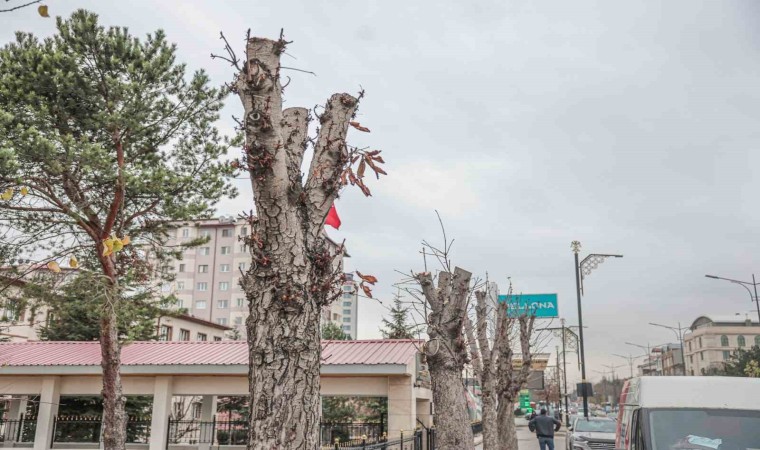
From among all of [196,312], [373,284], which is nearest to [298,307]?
[373,284]

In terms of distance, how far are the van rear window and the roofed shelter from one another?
13.4 metres

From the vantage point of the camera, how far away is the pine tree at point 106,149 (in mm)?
15602

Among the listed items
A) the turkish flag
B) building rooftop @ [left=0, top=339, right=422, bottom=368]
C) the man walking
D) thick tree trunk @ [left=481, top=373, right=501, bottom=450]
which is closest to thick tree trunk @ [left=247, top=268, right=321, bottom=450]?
the turkish flag

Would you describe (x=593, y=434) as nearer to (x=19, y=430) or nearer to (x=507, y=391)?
(x=507, y=391)

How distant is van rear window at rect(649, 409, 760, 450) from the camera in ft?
25.5

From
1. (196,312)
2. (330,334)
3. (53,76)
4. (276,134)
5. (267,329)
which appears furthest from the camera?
(196,312)

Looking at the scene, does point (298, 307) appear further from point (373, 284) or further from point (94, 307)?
point (94, 307)

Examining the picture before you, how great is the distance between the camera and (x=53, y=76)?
16.0 m

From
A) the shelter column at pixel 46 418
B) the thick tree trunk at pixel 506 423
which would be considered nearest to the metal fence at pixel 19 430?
the shelter column at pixel 46 418

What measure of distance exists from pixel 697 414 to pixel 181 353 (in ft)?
67.6

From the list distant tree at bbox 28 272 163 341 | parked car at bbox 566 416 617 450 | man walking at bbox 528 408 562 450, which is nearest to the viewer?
distant tree at bbox 28 272 163 341

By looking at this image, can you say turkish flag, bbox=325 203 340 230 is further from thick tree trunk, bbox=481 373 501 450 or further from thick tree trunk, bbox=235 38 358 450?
thick tree trunk, bbox=481 373 501 450

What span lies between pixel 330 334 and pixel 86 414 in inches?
691

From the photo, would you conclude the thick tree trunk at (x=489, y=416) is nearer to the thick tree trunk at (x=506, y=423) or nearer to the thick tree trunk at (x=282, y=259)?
the thick tree trunk at (x=506, y=423)
